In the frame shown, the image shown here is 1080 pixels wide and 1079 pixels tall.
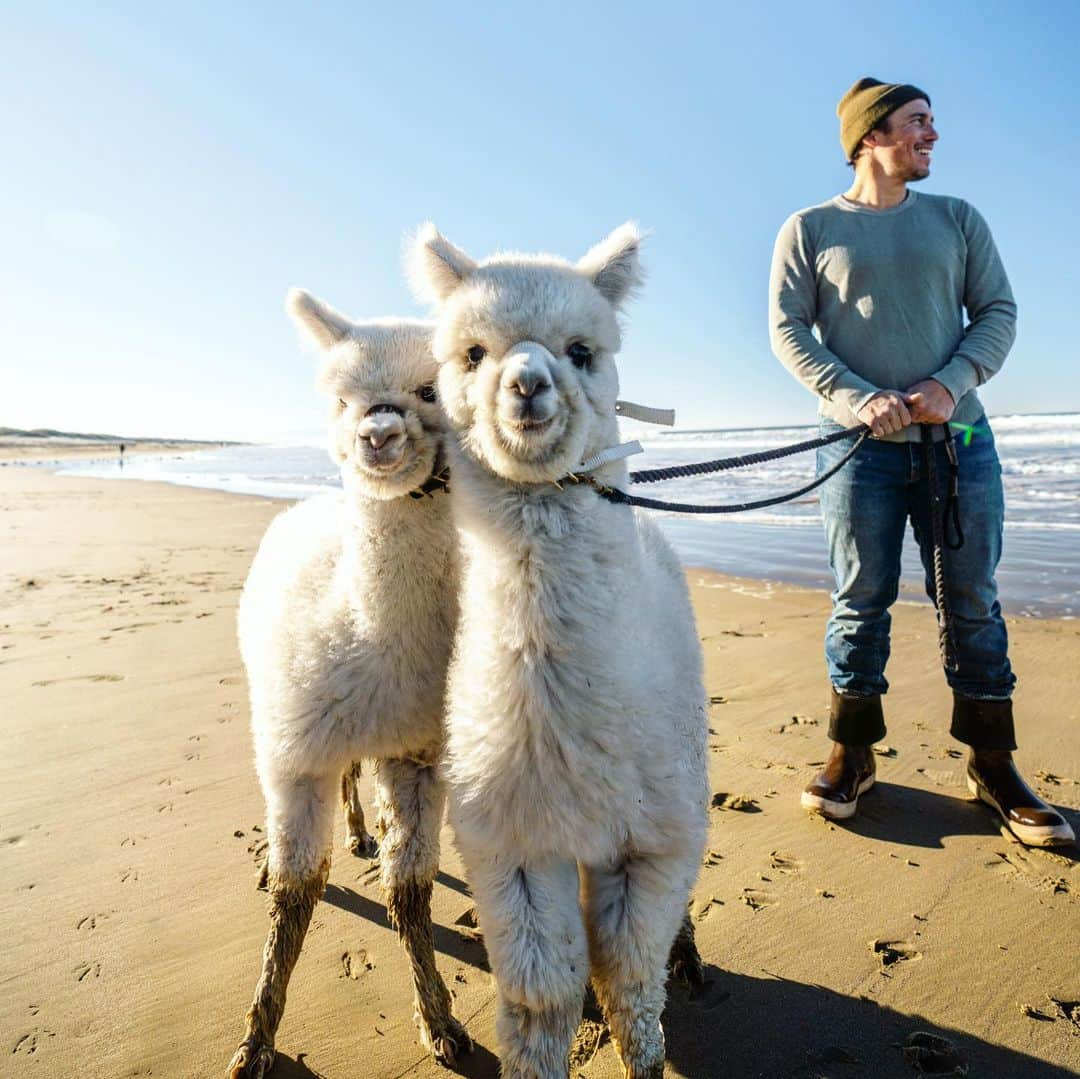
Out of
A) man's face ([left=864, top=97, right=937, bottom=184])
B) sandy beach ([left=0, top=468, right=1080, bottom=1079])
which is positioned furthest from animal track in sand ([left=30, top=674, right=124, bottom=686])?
man's face ([left=864, top=97, right=937, bottom=184])

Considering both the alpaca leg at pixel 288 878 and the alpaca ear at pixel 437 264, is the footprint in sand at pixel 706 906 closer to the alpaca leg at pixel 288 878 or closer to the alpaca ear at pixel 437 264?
the alpaca leg at pixel 288 878

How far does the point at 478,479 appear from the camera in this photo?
1812 millimetres

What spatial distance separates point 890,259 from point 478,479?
2313 millimetres

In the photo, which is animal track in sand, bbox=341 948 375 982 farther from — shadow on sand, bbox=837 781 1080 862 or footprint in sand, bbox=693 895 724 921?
shadow on sand, bbox=837 781 1080 862

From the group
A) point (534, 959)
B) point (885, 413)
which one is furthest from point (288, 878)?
point (885, 413)

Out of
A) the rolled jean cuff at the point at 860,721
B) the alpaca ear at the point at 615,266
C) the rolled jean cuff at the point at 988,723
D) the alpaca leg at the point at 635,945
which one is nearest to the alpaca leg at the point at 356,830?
the alpaca leg at the point at 635,945

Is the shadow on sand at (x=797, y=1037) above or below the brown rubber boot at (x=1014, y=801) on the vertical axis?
below

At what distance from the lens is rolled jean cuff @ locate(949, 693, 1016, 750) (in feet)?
10.9

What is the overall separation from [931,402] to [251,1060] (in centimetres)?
314

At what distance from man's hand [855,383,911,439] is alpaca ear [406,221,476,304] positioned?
1792 mm

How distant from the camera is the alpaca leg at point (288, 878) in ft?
7.47

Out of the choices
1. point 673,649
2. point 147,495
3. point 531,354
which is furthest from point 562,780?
point 147,495

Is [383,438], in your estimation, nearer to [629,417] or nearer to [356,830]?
[629,417]

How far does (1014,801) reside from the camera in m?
3.23
